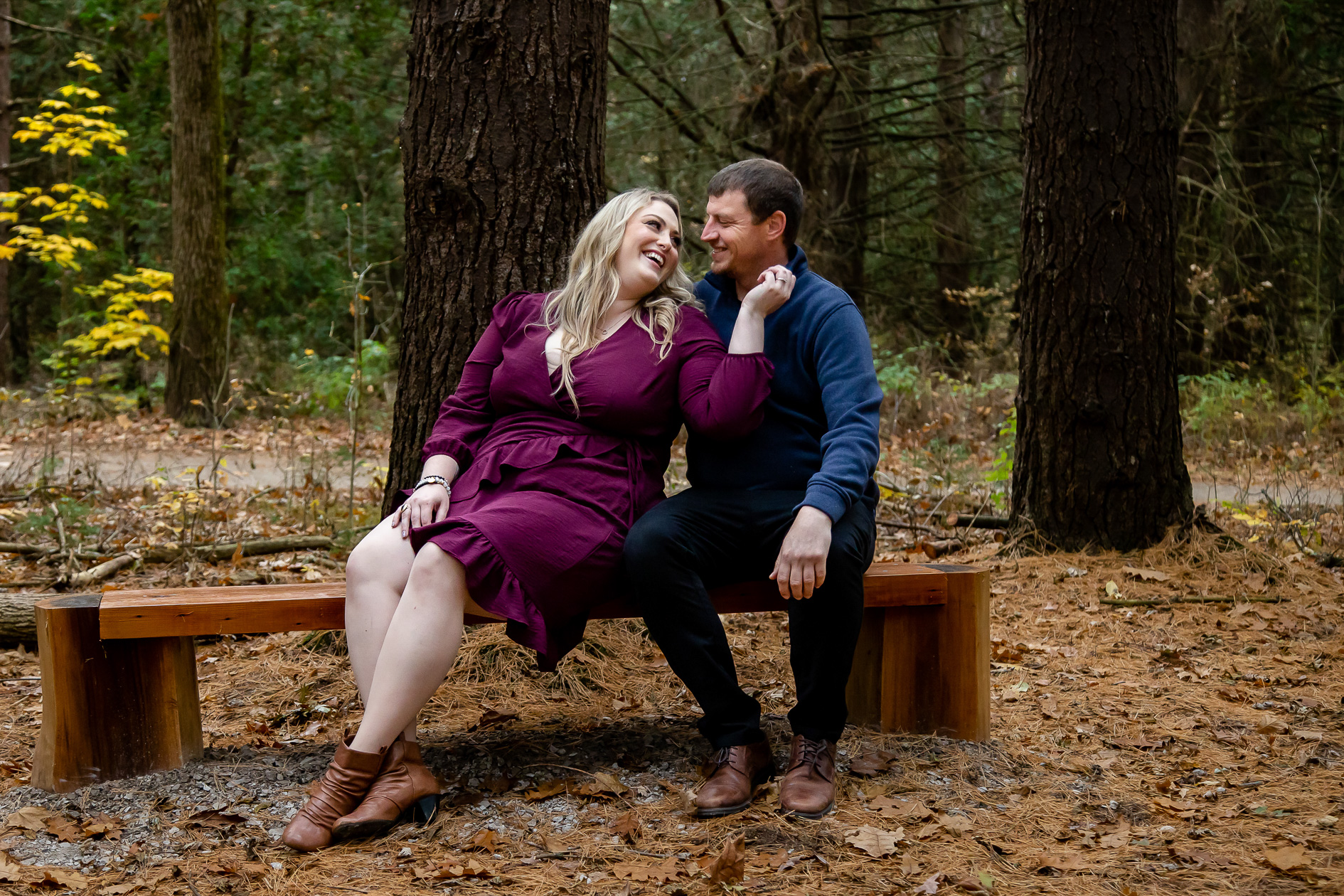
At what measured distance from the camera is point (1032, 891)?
95.6 inches

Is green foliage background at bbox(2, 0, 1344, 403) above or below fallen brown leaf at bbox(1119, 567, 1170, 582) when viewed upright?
above

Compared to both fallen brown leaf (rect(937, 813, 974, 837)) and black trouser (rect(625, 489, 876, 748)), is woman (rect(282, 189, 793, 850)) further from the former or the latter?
fallen brown leaf (rect(937, 813, 974, 837))

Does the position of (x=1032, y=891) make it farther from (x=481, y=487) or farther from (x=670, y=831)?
(x=481, y=487)

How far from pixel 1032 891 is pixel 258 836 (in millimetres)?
1855

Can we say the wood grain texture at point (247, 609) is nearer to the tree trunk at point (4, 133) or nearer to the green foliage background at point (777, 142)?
the green foliage background at point (777, 142)

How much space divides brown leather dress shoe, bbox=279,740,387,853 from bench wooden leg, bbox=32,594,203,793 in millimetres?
644

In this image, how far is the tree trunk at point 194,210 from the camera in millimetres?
11414

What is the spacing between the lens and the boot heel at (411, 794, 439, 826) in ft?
9.10

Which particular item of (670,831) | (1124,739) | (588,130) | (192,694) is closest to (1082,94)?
(588,130)

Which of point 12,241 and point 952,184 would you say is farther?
point 952,184

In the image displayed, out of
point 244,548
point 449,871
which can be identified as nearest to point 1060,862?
point 449,871

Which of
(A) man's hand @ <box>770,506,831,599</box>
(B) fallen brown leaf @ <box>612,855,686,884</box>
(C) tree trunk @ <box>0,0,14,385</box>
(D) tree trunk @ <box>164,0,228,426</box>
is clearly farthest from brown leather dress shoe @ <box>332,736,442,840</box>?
(C) tree trunk @ <box>0,0,14,385</box>

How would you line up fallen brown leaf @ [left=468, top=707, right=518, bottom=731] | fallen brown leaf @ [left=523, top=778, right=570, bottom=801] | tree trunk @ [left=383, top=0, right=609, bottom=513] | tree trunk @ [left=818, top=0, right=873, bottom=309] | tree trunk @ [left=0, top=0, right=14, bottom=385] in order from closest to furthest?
fallen brown leaf @ [left=523, top=778, right=570, bottom=801], fallen brown leaf @ [left=468, top=707, right=518, bottom=731], tree trunk @ [left=383, top=0, right=609, bottom=513], tree trunk @ [left=818, top=0, right=873, bottom=309], tree trunk @ [left=0, top=0, right=14, bottom=385]

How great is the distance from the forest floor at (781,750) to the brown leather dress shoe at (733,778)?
0.04m
